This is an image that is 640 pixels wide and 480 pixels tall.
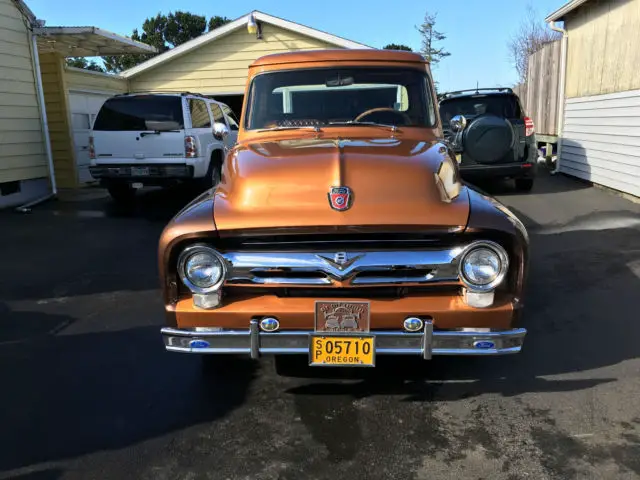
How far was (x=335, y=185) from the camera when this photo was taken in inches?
116

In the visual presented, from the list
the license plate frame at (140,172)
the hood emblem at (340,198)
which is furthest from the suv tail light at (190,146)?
the hood emblem at (340,198)

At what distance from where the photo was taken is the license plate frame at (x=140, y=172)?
31.2 ft

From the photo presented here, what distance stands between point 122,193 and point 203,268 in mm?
8426

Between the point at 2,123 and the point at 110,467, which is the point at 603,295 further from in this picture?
the point at 2,123

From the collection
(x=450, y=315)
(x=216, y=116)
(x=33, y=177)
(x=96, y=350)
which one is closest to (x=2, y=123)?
(x=33, y=177)

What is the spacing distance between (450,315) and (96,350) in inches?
106

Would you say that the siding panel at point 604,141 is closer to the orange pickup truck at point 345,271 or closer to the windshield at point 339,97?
the windshield at point 339,97

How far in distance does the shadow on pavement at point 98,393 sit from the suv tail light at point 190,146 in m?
5.64

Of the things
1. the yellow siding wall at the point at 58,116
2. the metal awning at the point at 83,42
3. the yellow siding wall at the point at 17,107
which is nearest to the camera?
the yellow siding wall at the point at 17,107

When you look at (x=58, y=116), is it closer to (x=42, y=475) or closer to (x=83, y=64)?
(x=42, y=475)

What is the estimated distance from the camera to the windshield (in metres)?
4.35

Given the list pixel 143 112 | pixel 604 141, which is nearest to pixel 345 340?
pixel 143 112

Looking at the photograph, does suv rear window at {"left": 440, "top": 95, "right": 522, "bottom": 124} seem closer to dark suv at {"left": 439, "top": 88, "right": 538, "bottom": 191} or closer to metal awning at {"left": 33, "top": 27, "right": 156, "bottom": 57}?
dark suv at {"left": 439, "top": 88, "right": 538, "bottom": 191}

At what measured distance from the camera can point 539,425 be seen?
9.79 ft
